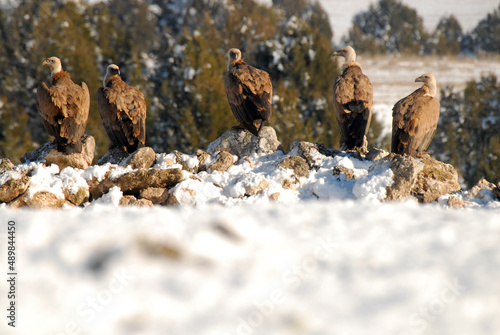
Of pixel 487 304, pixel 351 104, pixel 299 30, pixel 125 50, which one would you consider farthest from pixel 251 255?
pixel 125 50

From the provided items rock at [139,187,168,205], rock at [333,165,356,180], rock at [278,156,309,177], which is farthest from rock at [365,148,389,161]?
rock at [139,187,168,205]

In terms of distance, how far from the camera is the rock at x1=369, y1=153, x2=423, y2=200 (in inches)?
257

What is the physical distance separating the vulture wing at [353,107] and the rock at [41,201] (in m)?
4.42

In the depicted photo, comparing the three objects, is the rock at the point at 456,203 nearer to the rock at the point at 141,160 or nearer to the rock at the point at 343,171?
the rock at the point at 343,171

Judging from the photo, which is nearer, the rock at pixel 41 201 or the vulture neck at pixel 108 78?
the rock at pixel 41 201

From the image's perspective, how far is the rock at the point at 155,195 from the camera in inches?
274

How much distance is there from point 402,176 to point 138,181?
349cm

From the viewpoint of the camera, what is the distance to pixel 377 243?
3.32m

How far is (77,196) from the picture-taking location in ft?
22.7

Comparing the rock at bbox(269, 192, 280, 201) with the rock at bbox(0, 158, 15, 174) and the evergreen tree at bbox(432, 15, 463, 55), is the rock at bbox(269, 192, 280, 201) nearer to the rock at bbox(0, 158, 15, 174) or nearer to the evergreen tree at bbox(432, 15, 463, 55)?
the rock at bbox(0, 158, 15, 174)

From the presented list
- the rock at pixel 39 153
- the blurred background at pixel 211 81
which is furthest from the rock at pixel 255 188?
the blurred background at pixel 211 81

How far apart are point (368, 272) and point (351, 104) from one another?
18.6 ft

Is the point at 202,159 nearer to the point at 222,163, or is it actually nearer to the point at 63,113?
the point at 222,163

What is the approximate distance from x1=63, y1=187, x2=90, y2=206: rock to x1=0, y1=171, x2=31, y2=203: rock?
20.4 inches
